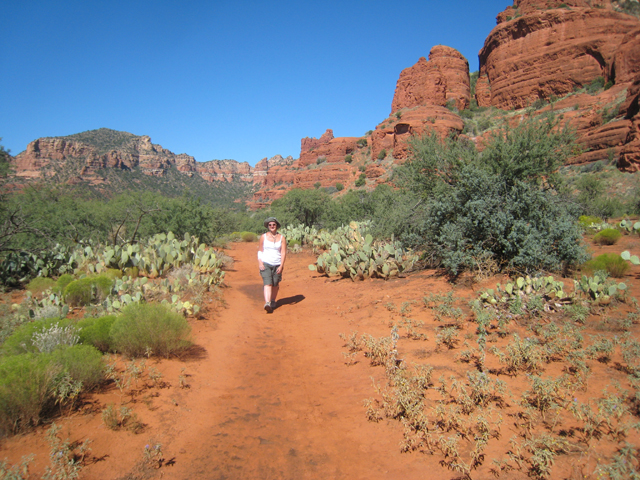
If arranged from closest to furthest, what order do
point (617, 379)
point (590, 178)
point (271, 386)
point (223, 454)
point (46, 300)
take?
1. point (223, 454)
2. point (617, 379)
3. point (271, 386)
4. point (46, 300)
5. point (590, 178)

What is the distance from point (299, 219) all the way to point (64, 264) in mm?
16333

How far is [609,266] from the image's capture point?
6.32m

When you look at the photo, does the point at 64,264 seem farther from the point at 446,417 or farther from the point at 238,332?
the point at 446,417

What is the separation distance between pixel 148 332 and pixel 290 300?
4035 mm

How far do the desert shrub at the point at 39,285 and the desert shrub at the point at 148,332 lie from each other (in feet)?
15.4

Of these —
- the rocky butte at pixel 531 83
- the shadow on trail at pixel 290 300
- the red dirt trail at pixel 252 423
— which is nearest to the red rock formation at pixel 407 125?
the rocky butte at pixel 531 83

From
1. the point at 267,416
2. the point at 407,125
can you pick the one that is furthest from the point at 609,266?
the point at 407,125

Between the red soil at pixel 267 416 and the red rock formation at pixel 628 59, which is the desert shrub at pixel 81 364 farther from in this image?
the red rock formation at pixel 628 59

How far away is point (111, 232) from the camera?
1320cm

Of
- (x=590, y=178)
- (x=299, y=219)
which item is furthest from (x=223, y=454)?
(x=590, y=178)

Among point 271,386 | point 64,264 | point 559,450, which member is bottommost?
point 271,386

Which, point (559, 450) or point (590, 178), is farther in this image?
point (590, 178)

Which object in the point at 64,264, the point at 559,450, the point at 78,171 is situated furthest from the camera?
the point at 78,171

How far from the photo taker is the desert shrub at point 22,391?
2.62m
